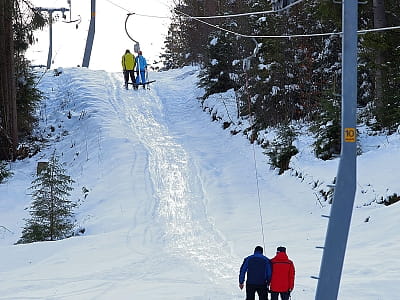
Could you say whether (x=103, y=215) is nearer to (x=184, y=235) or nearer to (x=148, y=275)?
(x=184, y=235)

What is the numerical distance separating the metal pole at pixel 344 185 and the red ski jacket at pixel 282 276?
1849mm

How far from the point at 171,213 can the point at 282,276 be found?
8.12 m

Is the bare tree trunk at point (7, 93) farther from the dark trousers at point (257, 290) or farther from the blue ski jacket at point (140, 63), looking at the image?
the dark trousers at point (257, 290)

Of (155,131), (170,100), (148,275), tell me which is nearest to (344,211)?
(148,275)

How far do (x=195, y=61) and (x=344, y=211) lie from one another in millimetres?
32610

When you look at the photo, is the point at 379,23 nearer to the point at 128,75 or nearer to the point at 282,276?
the point at 282,276

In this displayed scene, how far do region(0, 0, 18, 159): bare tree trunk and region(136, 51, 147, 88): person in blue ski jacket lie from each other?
21.1 ft

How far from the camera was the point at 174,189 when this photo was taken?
1967 centimetres

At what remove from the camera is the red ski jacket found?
9500 mm

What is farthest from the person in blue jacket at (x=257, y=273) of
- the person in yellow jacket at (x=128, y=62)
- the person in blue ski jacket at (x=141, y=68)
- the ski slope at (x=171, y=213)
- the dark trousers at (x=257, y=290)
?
the person in yellow jacket at (x=128, y=62)

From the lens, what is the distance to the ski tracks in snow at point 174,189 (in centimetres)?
1368

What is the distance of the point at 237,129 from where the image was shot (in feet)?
83.6

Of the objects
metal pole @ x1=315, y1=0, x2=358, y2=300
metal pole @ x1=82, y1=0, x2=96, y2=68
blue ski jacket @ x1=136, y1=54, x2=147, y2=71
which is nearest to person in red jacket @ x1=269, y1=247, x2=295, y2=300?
metal pole @ x1=315, y1=0, x2=358, y2=300

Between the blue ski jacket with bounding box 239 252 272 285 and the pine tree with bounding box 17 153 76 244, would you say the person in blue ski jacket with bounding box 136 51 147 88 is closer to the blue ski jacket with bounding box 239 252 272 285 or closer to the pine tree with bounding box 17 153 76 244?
the pine tree with bounding box 17 153 76 244
